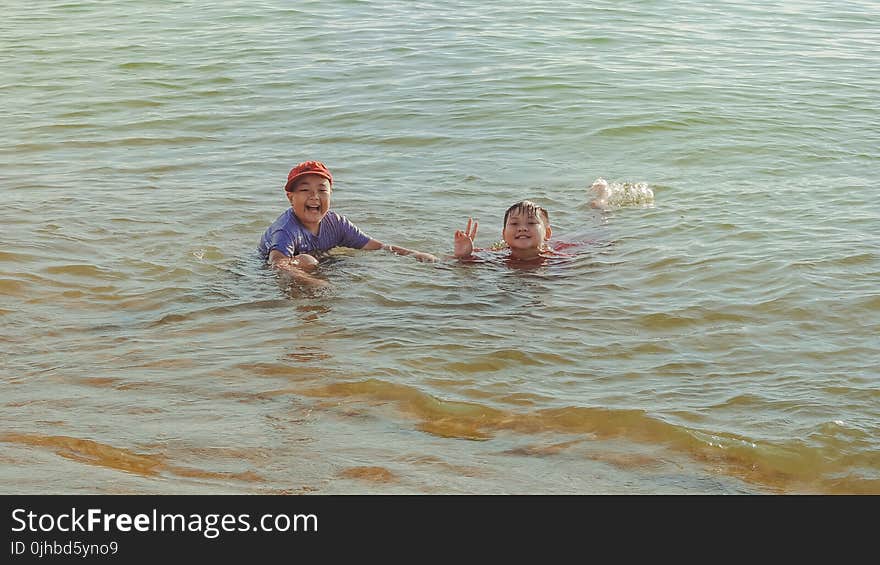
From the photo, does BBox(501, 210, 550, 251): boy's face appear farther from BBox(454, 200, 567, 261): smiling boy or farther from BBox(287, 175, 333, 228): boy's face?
BBox(287, 175, 333, 228): boy's face

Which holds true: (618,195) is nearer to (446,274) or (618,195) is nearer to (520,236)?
(520,236)

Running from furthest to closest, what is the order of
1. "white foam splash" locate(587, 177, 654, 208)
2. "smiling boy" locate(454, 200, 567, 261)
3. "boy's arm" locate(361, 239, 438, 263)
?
"white foam splash" locate(587, 177, 654, 208) < "boy's arm" locate(361, 239, 438, 263) < "smiling boy" locate(454, 200, 567, 261)

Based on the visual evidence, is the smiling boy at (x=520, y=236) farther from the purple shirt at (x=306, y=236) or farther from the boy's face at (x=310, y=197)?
the boy's face at (x=310, y=197)

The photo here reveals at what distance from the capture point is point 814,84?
1356 cm

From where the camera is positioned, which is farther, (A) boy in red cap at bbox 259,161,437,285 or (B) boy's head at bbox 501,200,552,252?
(B) boy's head at bbox 501,200,552,252

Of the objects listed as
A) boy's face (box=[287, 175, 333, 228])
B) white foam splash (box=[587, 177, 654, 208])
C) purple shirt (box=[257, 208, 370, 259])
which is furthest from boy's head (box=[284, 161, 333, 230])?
white foam splash (box=[587, 177, 654, 208])

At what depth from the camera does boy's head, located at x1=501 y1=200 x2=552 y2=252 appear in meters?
7.79

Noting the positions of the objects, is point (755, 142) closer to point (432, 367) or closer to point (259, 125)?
point (259, 125)

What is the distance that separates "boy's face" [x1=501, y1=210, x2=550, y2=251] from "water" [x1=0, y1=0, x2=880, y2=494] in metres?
0.23

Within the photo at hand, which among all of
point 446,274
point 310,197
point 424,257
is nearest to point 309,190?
point 310,197

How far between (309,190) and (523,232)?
1.53 metres

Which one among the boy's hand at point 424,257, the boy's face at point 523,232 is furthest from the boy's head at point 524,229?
the boy's hand at point 424,257

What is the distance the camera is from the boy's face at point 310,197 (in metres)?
7.74
